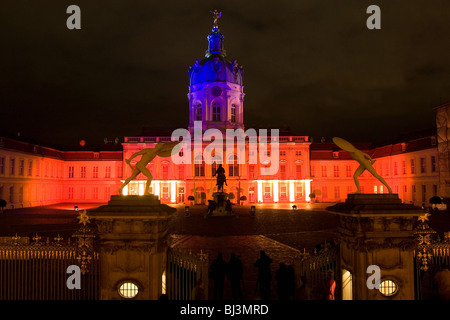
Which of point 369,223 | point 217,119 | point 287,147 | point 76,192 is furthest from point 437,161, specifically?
point 76,192

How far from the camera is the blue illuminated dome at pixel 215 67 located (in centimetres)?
5938

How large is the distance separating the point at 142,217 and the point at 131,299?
1.60 metres

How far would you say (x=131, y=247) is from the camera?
7000 mm

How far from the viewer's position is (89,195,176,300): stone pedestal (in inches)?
274

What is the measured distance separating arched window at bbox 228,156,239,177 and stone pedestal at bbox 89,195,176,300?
158 ft

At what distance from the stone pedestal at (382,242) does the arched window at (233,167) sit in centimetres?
4790

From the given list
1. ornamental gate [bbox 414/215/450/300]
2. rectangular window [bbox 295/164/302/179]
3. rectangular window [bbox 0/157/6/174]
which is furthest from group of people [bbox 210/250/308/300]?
rectangular window [bbox 295/164/302/179]

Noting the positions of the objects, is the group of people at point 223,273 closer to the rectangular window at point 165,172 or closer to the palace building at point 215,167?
the palace building at point 215,167

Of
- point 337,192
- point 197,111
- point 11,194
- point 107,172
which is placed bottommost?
point 337,192

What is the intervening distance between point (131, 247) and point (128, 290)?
0.87 meters

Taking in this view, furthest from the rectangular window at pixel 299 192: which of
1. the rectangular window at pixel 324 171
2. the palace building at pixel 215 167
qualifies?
the rectangular window at pixel 324 171

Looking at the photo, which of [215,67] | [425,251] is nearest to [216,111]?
[215,67]

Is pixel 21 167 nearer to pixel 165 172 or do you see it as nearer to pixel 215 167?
pixel 165 172

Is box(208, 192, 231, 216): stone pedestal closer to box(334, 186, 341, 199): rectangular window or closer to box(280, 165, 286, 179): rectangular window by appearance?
box(280, 165, 286, 179): rectangular window
